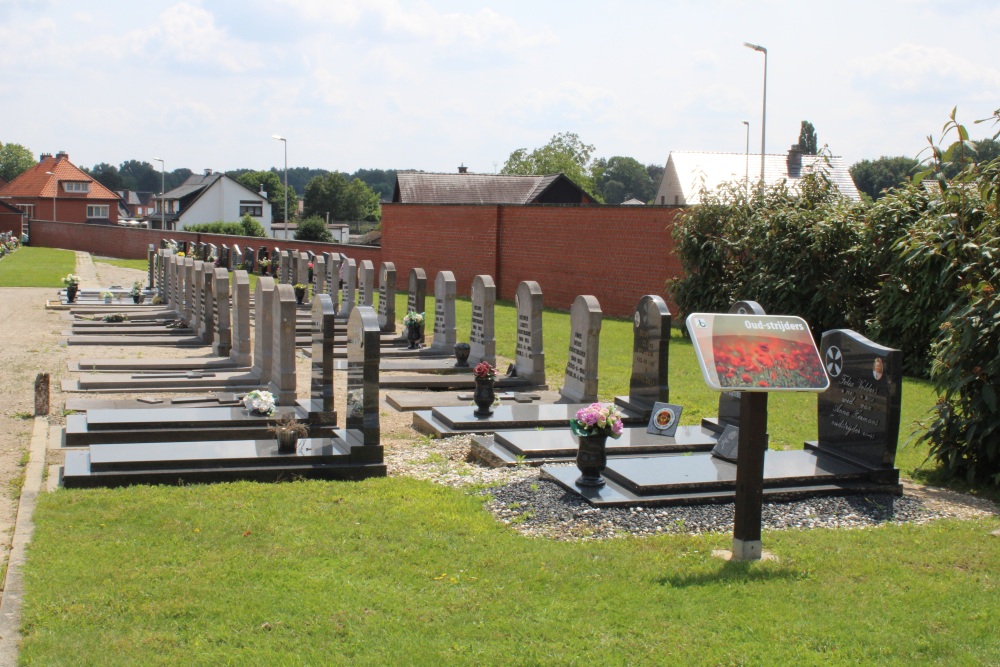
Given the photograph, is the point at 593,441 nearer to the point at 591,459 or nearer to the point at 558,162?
the point at 591,459

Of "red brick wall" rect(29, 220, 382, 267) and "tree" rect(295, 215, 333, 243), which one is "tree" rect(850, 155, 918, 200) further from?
"red brick wall" rect(29, 220, 382, 267)

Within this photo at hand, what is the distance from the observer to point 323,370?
10.7 meters

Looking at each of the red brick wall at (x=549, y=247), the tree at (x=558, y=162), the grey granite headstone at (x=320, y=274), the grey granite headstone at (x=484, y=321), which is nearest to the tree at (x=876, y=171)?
the tree at (x=558, y=162)

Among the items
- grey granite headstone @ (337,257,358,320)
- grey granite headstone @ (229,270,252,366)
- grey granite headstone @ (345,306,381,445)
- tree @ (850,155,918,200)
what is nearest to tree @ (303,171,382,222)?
tree @ (850,155,918,200)

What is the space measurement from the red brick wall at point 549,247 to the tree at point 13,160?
107 metres

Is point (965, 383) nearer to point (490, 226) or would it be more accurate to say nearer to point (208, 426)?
point (208, 426)

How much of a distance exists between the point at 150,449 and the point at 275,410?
1937mm

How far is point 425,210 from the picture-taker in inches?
1399

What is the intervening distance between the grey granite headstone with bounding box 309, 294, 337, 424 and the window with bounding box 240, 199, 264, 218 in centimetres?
7811

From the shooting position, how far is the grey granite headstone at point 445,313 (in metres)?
17.8

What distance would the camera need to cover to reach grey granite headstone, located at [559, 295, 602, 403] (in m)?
12.6

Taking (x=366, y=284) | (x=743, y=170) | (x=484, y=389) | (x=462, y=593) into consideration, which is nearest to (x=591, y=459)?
(x=462, y=593)

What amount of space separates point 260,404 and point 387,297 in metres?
10.6

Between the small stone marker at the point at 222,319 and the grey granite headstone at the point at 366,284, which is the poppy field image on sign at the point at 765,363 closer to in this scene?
the small stone marker at the point at 222,319
